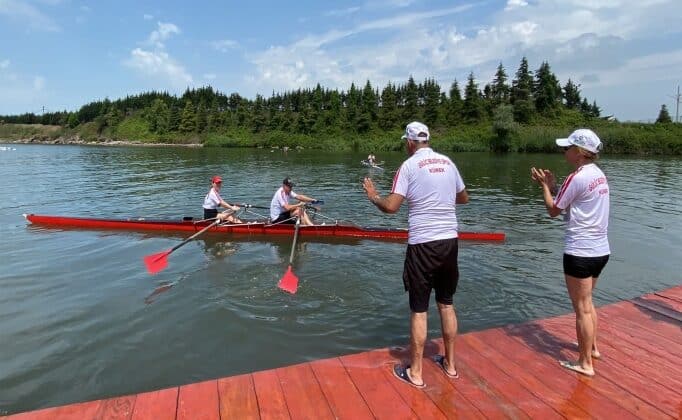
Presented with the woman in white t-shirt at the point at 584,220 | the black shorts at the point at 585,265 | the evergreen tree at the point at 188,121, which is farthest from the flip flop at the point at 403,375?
the evergreen tree at the point at 188,121

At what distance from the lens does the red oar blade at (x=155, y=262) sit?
10.7m

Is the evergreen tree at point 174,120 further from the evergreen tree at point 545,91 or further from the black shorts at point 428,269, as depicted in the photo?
the black shorts at point 428,269

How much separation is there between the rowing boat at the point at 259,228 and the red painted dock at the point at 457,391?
8439mm

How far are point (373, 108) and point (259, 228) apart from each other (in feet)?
302

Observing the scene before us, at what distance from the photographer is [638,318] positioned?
640 cm

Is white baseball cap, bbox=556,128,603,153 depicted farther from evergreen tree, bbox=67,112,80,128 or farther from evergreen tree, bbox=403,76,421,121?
evergreen tree, bbox=67,112,80,128

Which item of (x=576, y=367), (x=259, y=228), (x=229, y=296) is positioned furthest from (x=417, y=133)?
(x=259, y=228)

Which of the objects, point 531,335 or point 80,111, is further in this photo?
point 80,111

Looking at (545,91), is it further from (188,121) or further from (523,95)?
(188,121)

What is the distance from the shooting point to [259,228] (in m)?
14.5

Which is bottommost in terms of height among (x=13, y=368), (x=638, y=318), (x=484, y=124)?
(x=13, y=368)

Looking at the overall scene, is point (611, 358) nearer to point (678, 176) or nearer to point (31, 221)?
point (31, 221)

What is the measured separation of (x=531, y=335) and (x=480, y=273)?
5091mm

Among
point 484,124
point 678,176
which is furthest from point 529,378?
point 484,124
